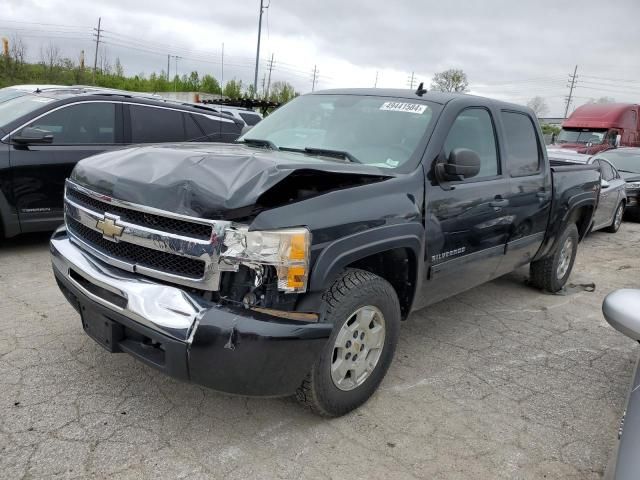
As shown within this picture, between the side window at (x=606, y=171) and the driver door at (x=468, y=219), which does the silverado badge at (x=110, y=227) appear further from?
the side window at (x=606, y=171)

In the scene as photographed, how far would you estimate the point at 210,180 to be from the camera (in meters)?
2.47

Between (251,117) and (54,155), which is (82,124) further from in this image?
(251,117)

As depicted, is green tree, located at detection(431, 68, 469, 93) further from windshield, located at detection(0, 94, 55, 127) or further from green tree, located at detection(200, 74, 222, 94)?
windshield, located at detection(0, 94, 55, 127)

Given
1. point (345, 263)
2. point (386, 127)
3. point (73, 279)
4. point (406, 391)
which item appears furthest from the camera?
point (386, 127)

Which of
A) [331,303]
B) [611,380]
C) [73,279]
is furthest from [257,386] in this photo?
[611,380]

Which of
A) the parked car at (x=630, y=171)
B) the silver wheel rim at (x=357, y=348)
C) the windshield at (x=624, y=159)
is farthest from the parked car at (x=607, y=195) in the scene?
the silver wheel rim at (x=357, y=348)

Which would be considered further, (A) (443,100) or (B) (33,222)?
(B) (33,222)

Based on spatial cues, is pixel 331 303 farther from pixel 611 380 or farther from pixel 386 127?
pixel 611 380

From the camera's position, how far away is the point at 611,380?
381cm

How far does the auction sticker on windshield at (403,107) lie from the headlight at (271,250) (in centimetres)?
172

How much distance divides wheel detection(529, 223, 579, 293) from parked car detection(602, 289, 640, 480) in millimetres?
3399

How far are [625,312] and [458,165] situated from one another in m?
1.52

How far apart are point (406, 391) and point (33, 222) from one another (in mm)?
4280

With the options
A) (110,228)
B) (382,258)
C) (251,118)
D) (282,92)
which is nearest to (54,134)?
(110,228)
